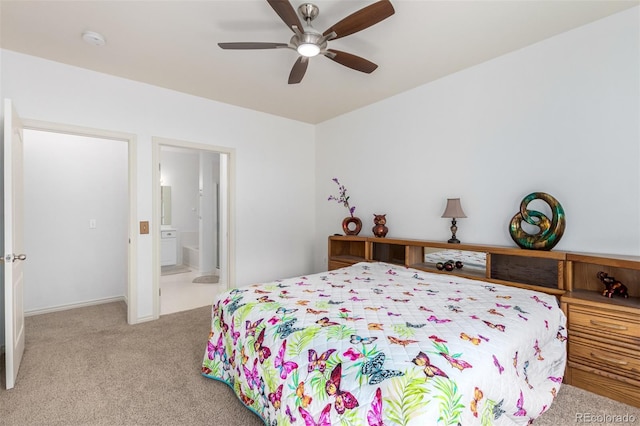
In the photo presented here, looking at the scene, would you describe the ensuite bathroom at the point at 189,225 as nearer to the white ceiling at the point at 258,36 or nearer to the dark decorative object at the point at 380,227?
the white ceiling at the point at 258,36

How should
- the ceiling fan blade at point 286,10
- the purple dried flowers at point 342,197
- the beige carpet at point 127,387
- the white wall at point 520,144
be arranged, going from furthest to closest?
the purple dried flowers at point 342,197, the white wall at point 520,144, the beige carpet at point 127,387, the ceiling fan blade at point 286,10

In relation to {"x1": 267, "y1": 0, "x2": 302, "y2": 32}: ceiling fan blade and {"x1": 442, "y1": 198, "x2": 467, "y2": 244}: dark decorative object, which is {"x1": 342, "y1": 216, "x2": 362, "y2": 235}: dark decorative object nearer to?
{"x1": 442, "y1": 198, "x2": 467, "y2": 244}: dark decorative object

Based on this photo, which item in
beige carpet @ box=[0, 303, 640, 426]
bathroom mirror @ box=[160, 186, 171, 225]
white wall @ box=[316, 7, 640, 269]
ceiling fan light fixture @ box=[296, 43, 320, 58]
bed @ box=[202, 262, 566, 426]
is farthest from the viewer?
bathroom mirror @ box=[160, 186, 171, 225]

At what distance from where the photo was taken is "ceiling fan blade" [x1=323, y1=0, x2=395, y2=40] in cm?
165

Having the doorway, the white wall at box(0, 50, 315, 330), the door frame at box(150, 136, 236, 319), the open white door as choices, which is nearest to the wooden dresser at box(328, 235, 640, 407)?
the white wall at box(0, 50, 315, 330)

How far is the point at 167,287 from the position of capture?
16.2 feet

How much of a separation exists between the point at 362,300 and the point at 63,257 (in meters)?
3.95

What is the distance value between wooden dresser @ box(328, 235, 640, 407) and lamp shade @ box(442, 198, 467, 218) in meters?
0.37

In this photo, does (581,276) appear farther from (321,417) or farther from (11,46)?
(11,46)

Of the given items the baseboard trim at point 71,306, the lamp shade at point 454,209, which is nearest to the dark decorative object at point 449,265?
the lamp shade at point 454,209

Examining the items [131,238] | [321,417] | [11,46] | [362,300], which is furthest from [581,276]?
[11,46]

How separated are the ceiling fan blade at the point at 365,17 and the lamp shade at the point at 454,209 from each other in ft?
6.05

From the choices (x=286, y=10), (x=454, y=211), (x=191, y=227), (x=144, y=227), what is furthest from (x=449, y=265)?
(x=191, y=227)

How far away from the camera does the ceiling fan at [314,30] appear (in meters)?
1.67
